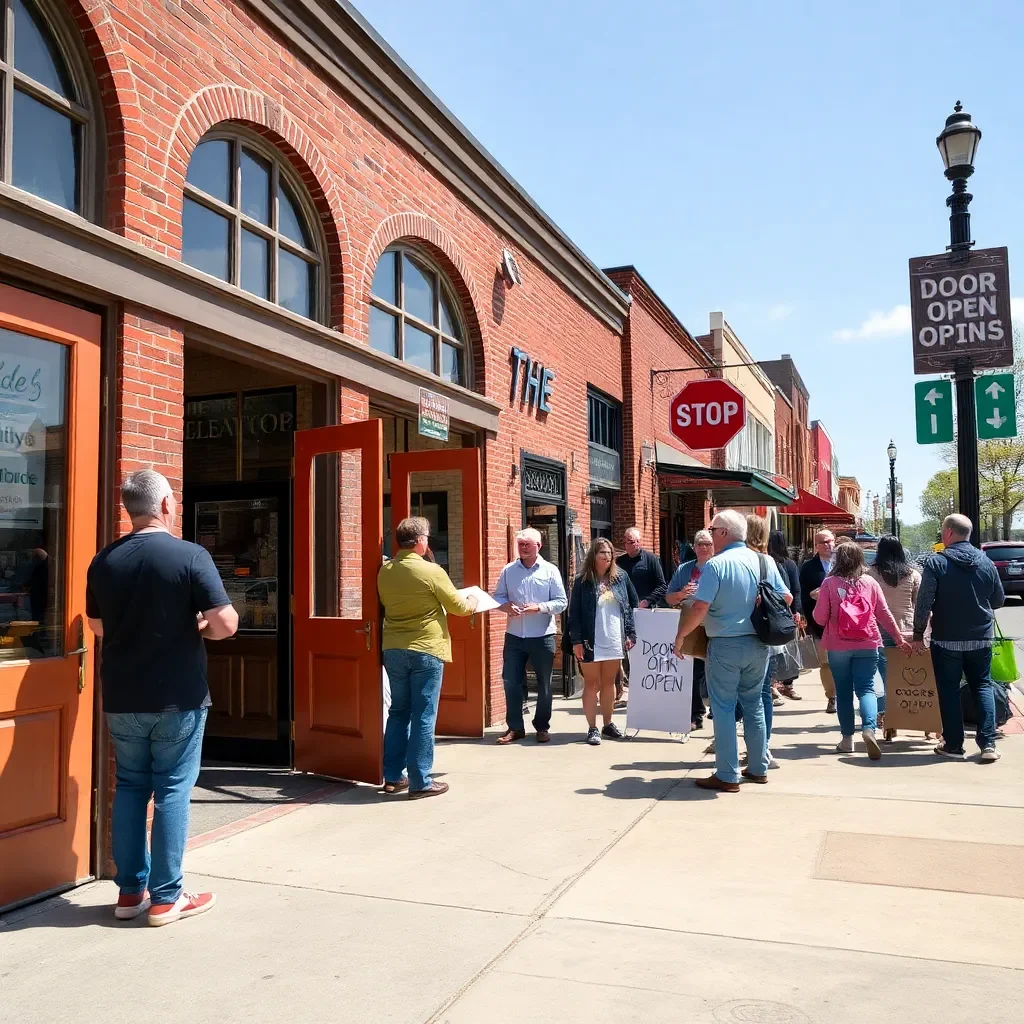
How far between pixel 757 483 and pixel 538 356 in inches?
→ 274

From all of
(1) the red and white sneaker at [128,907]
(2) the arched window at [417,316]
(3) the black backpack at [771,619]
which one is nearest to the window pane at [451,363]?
(2) the arched window at [417,316]

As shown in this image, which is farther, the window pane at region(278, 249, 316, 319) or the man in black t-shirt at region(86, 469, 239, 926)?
the window pane at region(278, 249, 316, 319)

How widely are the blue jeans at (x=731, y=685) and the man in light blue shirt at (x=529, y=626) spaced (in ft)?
7.07

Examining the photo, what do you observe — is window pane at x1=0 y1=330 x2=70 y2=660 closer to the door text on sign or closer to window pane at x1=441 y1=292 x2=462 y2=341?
window pane at x1=441 y1=292 x2=462 y2=341

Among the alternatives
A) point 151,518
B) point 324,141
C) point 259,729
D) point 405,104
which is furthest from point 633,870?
point 405,104

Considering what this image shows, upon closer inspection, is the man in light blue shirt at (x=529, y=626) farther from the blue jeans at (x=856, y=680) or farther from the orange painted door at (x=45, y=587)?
the orange painted door at (x=45, y=587)

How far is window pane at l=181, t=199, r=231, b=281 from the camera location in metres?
6.21

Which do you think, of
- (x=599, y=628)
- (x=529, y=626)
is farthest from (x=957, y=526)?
(x=529, y=626)

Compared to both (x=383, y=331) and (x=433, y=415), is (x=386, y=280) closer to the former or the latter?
(x=383, y=331)

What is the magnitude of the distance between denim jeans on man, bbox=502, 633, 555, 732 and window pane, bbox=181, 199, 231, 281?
3.95m

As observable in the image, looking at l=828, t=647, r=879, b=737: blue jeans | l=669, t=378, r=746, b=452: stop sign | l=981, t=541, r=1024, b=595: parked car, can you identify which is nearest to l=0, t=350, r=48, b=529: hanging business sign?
l=828, t=647, r=879, b=737: blue jeans

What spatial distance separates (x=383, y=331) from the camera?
337 inches

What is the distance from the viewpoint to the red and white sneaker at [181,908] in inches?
167

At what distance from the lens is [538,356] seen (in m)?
11.7
